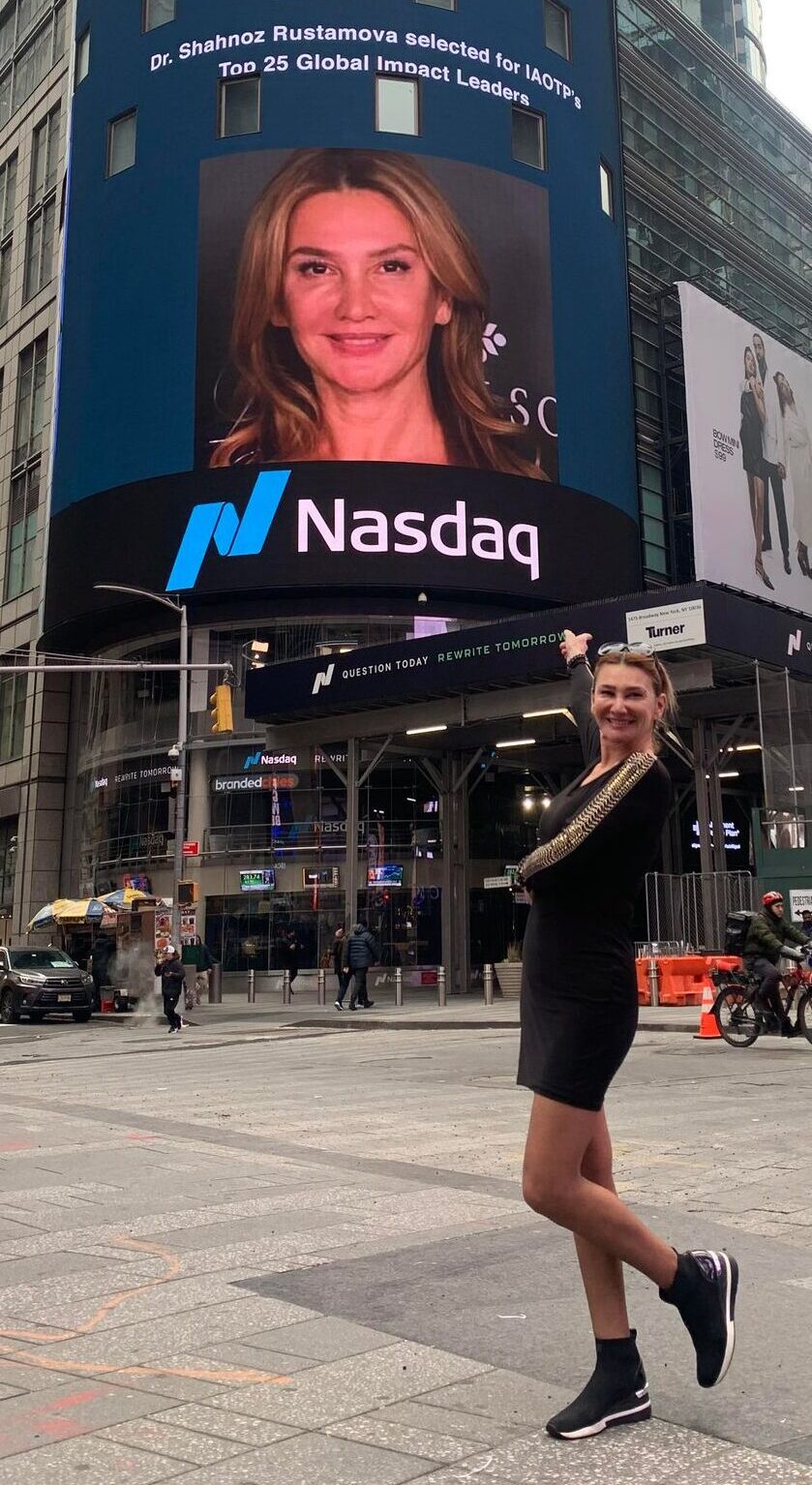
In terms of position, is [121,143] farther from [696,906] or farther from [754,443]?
[696,906]

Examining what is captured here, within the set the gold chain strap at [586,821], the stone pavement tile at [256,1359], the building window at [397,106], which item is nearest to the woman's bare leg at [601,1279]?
the gold chain strap at [586,821]

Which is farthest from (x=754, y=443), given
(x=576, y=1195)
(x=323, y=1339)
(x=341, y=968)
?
(x=576, y=1195)

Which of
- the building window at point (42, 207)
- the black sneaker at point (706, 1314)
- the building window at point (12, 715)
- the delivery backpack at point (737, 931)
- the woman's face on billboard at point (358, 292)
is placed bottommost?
the black sneaker at point (706, 1314)

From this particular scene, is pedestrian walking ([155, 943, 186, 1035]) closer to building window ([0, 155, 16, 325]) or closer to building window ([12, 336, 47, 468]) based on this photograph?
building window ([12, 336, 47, 468])

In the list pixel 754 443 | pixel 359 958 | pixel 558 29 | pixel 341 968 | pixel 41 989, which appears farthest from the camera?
pixel 558 29

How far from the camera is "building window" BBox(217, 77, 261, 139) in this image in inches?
1721

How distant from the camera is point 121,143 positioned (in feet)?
152

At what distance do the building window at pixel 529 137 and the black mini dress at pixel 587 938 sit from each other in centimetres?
4608

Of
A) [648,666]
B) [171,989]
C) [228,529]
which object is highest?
[228,529]

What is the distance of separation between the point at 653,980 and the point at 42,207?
47.3 m

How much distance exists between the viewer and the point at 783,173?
6775 cm

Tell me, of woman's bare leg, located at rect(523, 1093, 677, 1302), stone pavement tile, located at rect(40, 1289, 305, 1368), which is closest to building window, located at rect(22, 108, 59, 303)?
stone pavement tile, located at rect(40, 1289, 305, 1368)

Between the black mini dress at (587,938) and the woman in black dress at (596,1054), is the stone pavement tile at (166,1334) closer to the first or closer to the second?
the woman in black dress at (596,1054)

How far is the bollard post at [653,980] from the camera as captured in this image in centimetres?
2472
